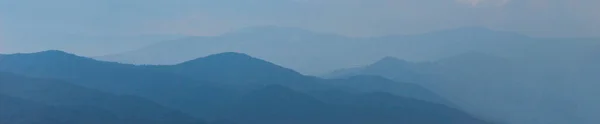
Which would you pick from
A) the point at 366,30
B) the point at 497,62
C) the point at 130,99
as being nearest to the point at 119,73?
the point at 130,99

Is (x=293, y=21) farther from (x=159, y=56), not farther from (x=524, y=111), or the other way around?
(x=524, y=111)

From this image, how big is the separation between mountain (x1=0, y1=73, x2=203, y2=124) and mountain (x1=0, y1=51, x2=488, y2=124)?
3cm

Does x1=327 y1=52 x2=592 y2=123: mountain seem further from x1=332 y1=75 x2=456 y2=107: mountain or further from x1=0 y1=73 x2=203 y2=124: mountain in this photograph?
x1=0 y1=73 x2=203 y2=124: mountain

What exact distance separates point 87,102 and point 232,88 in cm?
82

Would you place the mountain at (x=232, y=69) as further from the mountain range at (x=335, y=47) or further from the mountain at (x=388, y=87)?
the mountain at (x=388, y=87)

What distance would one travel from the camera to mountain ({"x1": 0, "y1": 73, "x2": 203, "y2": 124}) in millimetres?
Result: 3988

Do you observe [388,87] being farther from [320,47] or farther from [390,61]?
[320,47]

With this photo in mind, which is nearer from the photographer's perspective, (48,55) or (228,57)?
(48,55)

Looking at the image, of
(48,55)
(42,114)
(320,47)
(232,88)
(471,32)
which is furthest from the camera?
(471,32)

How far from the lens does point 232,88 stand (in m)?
4.27

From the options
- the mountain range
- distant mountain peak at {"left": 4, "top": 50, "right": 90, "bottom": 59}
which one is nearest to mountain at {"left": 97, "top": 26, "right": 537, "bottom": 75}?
the mountain range

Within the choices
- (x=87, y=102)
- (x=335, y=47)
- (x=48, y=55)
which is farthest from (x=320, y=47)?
(x=48, y=55)

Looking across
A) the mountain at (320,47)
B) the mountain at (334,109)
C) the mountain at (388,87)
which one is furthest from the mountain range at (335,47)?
the mountain at (334,109)

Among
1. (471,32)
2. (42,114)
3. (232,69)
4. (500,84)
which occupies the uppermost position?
(471,32)
